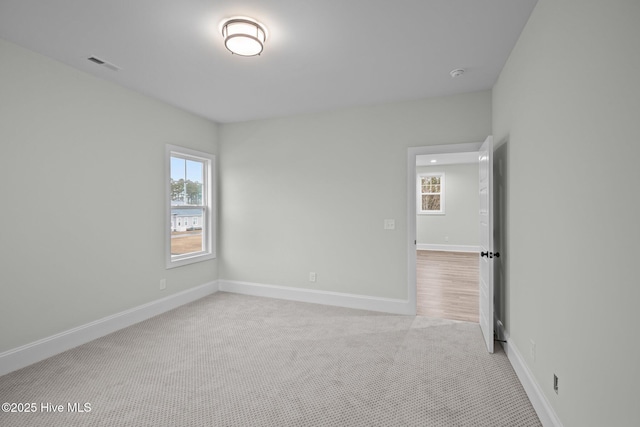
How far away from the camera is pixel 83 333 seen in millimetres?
2998

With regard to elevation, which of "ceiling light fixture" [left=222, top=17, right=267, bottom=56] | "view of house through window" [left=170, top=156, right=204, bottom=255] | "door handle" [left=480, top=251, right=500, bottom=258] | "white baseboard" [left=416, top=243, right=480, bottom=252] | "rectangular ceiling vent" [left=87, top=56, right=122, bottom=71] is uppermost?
"rectangular ceiling vent" [left=87, top=56, right=122, bottom=71]

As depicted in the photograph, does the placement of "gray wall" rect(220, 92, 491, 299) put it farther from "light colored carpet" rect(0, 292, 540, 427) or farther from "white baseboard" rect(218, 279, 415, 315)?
"light colored carpet" rect(0, 292, 540, 427)

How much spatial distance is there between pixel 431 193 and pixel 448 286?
A: 4.62 meters

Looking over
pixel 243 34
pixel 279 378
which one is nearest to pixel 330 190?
pixel 243 34

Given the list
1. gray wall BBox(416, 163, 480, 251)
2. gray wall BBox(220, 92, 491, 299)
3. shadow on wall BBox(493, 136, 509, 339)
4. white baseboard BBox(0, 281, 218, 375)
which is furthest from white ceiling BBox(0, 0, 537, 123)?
gray wall BBox(416, 163, 480, 251)

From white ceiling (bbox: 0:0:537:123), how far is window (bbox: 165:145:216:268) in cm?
97

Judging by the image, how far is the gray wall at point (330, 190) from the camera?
3.83 m

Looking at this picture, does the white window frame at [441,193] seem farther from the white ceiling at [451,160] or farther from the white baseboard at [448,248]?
the white baseboard at [448,248]

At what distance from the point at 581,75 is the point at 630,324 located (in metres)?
1.11

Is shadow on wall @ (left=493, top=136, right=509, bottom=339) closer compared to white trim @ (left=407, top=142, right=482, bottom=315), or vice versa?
A: shadow on wall @ (left=493, top=136, right=509, bottom=339)

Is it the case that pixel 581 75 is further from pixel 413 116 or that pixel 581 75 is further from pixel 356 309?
pixel 356 309

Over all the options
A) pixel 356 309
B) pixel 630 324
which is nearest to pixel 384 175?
pixel 356 309

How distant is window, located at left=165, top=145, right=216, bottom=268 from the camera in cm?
407

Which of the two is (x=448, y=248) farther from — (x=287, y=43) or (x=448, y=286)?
(x=287, y=43)
